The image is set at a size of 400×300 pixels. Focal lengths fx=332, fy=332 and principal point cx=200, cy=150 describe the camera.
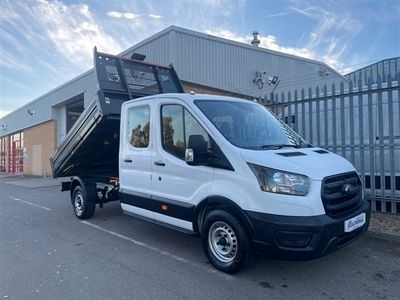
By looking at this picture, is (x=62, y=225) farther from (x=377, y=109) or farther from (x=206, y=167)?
(x=377, y=109)

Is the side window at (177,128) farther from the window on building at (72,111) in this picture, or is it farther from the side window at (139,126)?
the window on building at (72,111)

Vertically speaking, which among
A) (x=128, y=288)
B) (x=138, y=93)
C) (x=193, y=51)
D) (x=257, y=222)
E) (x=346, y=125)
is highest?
(x=193, y=51)

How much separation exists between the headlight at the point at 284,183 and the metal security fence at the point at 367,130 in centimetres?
379

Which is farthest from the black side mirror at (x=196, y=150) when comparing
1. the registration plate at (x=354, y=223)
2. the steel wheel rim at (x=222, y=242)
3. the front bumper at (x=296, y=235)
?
the registration plate at (x=354, y=223)

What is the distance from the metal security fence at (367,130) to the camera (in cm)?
647

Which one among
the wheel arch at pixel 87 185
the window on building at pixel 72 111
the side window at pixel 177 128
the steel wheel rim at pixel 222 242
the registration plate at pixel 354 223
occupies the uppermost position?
the window on building at pixel 72 111

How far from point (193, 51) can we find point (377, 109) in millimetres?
9646

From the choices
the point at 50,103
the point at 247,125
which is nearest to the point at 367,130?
the point at 247,125

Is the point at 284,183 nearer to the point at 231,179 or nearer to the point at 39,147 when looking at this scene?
the point at 231,179

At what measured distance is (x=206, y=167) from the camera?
14.0 feet

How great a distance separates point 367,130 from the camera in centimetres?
682

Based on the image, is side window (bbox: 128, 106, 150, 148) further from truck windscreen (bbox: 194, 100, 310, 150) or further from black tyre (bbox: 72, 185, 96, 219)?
black tyre (bbox: 72, 185, 96, 219)

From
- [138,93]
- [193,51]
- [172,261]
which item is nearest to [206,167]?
[172,261]

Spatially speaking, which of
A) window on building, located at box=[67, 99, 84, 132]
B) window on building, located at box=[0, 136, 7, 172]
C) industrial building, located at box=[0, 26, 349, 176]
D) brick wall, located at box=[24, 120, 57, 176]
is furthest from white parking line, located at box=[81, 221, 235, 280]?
window on building, located at box=[0, 136, 7, 172]
